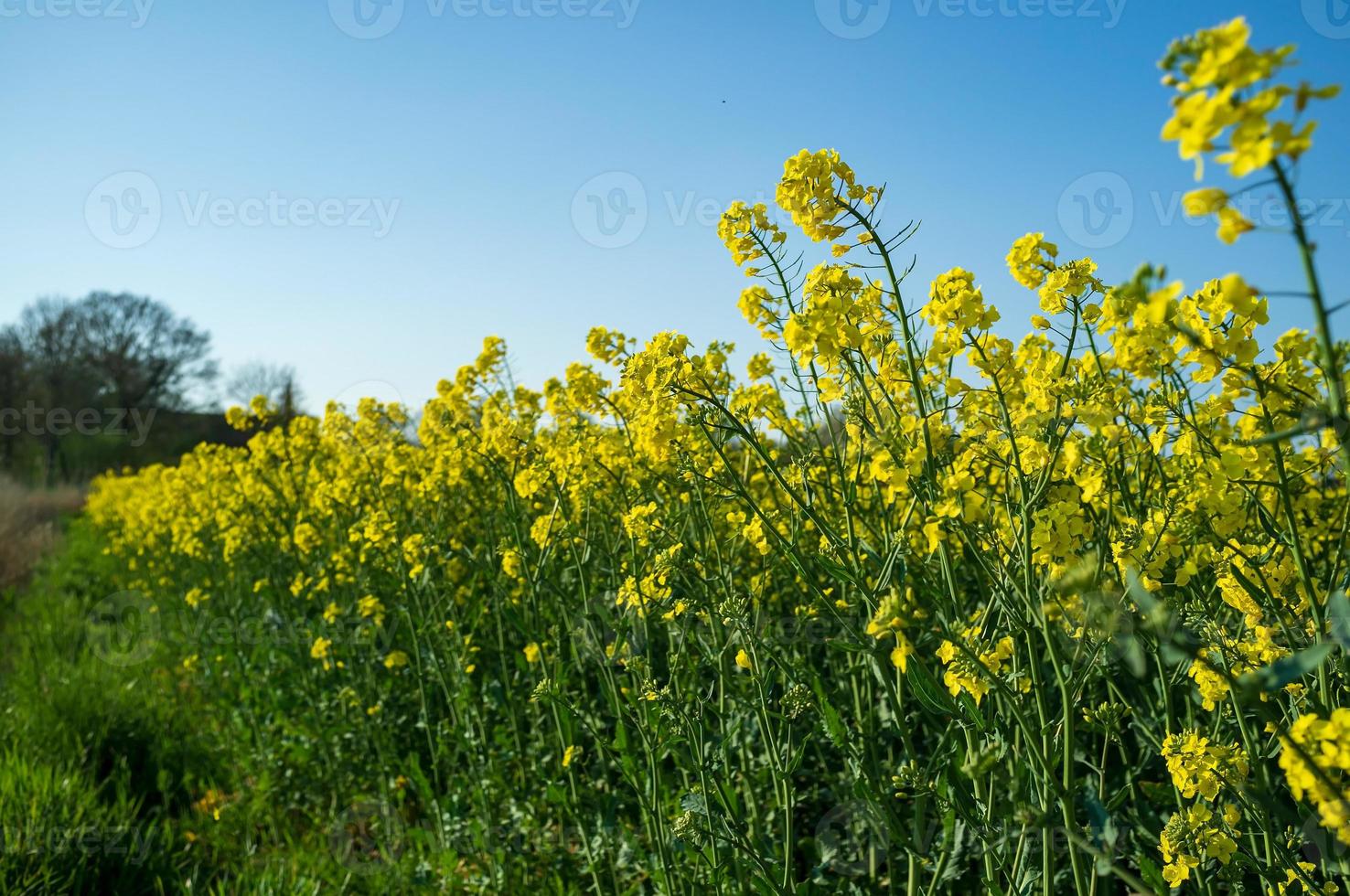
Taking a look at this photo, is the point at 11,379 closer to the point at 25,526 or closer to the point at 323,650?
the point at 25,526

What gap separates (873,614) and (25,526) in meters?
17.6

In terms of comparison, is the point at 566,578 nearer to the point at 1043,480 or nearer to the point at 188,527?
the point at 1043,480

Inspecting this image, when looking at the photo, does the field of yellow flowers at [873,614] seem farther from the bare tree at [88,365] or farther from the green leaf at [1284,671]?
the bare tree at [88,365]

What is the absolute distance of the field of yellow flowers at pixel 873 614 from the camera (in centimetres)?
152

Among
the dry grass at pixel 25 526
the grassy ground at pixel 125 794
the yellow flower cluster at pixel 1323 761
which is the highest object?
the yellow flower cluster at pixel 1323 761

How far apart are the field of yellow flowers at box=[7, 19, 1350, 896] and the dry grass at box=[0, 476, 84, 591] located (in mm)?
8220

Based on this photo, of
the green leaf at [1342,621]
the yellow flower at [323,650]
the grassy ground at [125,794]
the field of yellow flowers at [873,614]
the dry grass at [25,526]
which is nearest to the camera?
the green leaf at [1342,621]

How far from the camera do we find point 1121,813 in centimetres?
244

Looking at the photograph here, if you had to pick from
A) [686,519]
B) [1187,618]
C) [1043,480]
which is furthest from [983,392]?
[686,519]

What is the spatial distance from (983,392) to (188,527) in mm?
6556

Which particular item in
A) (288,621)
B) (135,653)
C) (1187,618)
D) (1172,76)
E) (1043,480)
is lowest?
(135,653)

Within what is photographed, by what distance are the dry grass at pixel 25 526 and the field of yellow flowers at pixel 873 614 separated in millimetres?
8220

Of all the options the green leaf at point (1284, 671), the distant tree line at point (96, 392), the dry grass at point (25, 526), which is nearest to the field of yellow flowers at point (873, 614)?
the green leaf at point (1284, 671)

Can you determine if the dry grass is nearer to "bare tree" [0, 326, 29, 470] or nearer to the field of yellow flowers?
"bare tree" [0, 326, 29, 470]
